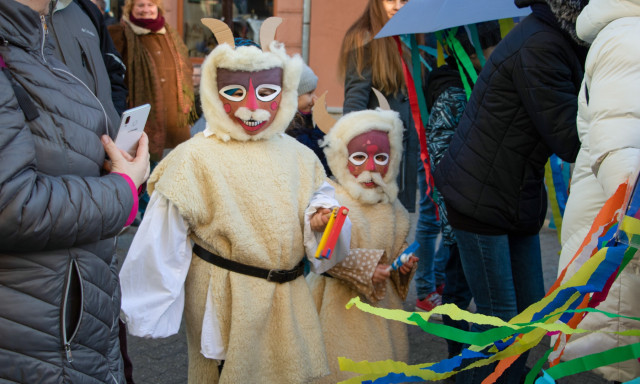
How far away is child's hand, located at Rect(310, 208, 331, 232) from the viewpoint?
111 inches

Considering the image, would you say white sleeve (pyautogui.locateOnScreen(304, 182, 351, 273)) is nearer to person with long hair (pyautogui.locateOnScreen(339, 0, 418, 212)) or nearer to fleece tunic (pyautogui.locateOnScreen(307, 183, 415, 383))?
fleece tunic (pyautogui.locateOnScreen(307, 183, 415, 383))

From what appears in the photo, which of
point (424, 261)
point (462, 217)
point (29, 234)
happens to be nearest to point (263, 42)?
point (462, 217)

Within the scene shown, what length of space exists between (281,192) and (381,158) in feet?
2.65

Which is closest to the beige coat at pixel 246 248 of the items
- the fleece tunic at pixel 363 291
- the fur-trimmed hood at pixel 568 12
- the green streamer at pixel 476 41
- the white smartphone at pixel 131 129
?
the fleece tunic at pixel 363 291

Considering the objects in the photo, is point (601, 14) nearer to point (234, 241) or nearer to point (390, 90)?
point (234, 241)

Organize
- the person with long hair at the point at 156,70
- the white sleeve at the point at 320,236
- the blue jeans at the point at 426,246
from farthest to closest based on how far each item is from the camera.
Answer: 1. the person with long hair at the point at 156,70
2. the blue jeans at the point at 426,246
3. the white sleeve at the point at 320,236

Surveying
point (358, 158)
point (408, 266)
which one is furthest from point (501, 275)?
point (358, 158)

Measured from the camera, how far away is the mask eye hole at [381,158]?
3496mm

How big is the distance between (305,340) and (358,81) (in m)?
1.97

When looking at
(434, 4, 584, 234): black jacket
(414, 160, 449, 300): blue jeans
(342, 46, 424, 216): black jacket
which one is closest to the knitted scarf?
(342, 46, 424, 216): black jacket

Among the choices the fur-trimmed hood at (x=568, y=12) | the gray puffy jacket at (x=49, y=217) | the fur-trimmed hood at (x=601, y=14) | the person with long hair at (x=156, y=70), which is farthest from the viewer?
the person with long hair at (x=156, y=70)

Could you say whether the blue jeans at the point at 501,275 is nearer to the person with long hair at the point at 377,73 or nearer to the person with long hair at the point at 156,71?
the person with long hair at the point at 377,73

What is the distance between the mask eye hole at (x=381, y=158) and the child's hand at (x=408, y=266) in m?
0.54

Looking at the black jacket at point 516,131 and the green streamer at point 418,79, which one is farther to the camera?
the green streamer at point 418,79
